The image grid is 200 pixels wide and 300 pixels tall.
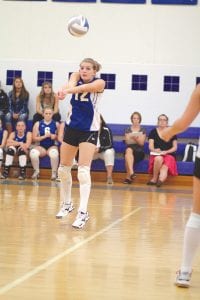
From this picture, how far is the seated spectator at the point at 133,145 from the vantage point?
46.3 ft

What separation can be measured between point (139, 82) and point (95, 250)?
10023 mm

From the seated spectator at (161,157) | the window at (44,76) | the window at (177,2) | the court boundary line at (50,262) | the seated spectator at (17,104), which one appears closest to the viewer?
the court boundary line at (50,262)

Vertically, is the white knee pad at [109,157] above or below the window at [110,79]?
below

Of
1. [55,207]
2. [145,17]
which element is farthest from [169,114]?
[55,207]

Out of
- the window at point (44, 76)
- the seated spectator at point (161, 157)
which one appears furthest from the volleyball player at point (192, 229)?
the window at point (44, 76)

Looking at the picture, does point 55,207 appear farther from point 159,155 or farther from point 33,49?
point 33,49

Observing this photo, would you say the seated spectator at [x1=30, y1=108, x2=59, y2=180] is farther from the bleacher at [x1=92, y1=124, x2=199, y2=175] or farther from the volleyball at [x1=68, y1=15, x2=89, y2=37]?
the volleyball at [x1=68, y1=15, x2=89, y2=37]

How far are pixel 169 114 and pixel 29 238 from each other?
30.9 feet

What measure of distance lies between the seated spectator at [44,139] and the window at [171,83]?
9.58ft

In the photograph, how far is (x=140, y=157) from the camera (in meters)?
14.4

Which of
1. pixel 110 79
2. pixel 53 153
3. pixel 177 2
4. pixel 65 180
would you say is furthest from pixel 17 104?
pixel 65 180

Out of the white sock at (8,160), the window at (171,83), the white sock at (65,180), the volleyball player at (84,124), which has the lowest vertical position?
the white sock at (8,160)

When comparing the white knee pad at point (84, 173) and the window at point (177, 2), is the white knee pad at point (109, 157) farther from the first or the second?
the white knee pad at point (84, 173)

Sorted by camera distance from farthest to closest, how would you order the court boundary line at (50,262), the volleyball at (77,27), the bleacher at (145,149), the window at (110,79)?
the window at (110,79)
the bleacher at (145,149)
the volleyball at (77,27)
the court boundary line at (50,262)
